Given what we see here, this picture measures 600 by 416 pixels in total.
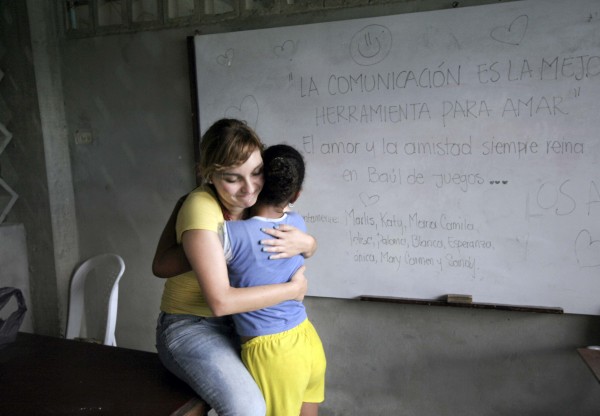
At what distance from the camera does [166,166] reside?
7.75ft

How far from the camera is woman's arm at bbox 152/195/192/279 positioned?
119 centimetres

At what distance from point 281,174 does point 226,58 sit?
1.29 m

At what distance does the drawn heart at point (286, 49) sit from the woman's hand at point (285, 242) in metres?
1.15

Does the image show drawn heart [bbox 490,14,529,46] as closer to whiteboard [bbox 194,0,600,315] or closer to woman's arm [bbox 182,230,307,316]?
whiteboard [bbox 194,0,600,315]

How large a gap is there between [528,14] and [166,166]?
1.95m

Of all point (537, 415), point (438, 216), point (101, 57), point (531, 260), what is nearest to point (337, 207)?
point (438, 216)

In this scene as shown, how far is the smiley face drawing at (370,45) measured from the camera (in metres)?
1.88

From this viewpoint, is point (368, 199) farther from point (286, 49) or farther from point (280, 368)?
point (280, 368)

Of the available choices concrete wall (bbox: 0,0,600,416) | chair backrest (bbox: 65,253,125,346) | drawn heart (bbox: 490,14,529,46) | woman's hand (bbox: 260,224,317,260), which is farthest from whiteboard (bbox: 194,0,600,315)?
chair backrest (bbox: 65,253,125,346)

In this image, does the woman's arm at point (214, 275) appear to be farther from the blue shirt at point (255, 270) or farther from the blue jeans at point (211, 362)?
the blue jeans at point (211, 362)

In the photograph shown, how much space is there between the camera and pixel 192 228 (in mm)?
1067

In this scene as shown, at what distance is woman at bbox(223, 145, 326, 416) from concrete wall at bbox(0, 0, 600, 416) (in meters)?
1.04

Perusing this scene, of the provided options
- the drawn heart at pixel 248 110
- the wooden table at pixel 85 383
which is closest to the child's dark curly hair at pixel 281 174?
the wooden table at pixel 85 383

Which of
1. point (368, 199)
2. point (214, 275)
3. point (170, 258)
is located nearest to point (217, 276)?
point (214, 275)
